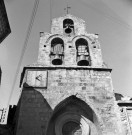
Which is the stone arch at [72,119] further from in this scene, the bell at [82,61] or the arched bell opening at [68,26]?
the arched bell opening at [68,26]

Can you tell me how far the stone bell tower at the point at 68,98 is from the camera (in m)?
7.32

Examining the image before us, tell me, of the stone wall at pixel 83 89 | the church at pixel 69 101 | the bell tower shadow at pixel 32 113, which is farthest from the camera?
the stone wall at pixel 83 89

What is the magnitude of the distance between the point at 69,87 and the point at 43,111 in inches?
59.9

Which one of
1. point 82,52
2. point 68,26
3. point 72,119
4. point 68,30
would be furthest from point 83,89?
point 68,26

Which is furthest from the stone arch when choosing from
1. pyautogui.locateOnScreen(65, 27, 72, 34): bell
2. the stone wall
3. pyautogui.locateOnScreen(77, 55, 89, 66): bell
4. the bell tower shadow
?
pyautogui.locateOnScreen(65, 27, 72, 34): bell

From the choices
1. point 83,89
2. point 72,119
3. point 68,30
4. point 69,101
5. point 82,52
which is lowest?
point 72,119

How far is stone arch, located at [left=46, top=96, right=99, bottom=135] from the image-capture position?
7625mm

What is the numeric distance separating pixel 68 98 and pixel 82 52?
120 inches

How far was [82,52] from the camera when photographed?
10.3 metres

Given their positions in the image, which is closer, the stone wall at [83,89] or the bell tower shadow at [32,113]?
the bell tower shadow at [32,113]

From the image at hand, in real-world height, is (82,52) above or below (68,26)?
below

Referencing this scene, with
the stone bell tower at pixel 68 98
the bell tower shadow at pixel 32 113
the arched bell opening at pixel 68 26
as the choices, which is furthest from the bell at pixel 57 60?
the arched bell opening at pixel 68 26

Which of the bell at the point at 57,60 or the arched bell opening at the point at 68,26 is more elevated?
the arched bell opening at the point at 68,26

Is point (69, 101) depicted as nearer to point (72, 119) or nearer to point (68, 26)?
point (72, 119)
